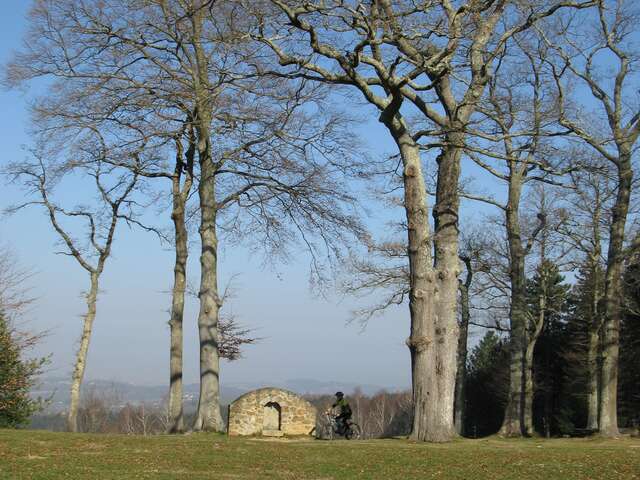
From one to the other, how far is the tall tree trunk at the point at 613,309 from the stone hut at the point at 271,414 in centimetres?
809

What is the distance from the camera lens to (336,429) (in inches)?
850

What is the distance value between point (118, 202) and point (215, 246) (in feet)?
21.3

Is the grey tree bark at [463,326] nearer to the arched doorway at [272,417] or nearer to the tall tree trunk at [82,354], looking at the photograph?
the arched doorway at [272,417]

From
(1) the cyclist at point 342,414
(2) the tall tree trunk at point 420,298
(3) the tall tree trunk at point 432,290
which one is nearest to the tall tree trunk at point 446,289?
(3) the tall tree trunk at point 432,290

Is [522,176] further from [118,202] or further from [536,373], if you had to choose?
[536,373]

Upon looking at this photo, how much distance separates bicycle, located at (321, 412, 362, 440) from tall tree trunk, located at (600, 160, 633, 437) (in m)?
6.62

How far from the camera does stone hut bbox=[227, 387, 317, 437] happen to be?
21594 mm

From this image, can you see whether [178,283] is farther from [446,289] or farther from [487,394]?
[487,394]

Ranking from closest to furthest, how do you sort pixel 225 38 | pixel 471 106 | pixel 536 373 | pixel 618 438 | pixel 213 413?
1. pixel 225 38
2. pixel 471 106
3. pixel 618 438
4. pixel 213 413
5. pixel 536 373

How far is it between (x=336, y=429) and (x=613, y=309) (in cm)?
828

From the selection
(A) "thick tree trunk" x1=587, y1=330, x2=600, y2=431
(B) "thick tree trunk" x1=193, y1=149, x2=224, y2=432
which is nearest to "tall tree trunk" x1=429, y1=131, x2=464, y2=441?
(B) "thick tree trunk" x1=193, y1=149, x2=224, y2=432

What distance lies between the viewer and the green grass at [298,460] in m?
11.0

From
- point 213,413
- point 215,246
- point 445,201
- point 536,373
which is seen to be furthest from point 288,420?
point 536,373

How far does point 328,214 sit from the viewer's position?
22812 millimetres
